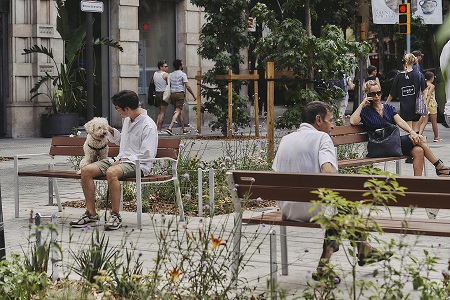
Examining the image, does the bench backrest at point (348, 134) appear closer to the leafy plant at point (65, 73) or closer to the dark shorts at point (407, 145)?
the dark shorts at point (407, 145)

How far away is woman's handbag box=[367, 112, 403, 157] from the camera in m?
11.7

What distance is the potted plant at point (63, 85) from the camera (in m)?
24.0

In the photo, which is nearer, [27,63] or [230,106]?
[230,106]

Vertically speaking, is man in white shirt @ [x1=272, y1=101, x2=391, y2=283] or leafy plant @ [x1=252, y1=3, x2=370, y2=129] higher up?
leafy plant @ [x1=252, y1=3, x2=370, y2=129]

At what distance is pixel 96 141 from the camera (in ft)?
33.8

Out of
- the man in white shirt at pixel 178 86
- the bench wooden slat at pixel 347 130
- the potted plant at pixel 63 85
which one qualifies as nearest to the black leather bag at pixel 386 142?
the bench wooden slat at pixel 347 130

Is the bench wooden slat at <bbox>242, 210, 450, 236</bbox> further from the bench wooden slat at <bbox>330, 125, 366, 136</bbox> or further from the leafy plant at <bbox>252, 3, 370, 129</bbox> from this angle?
the leafy plant at <bbox>252, 3, 370, 129</bbox>

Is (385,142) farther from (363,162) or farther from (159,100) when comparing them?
(159,100)

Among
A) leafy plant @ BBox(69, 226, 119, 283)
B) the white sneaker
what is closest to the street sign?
the white sneaker

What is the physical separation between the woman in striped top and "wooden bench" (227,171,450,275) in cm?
493

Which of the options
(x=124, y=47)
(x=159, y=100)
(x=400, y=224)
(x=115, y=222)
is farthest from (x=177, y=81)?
(x=400, y=224)

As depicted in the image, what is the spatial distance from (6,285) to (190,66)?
78.2 feet

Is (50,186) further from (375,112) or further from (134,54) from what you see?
(134,54)

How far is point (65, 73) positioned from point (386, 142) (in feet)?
45.1
